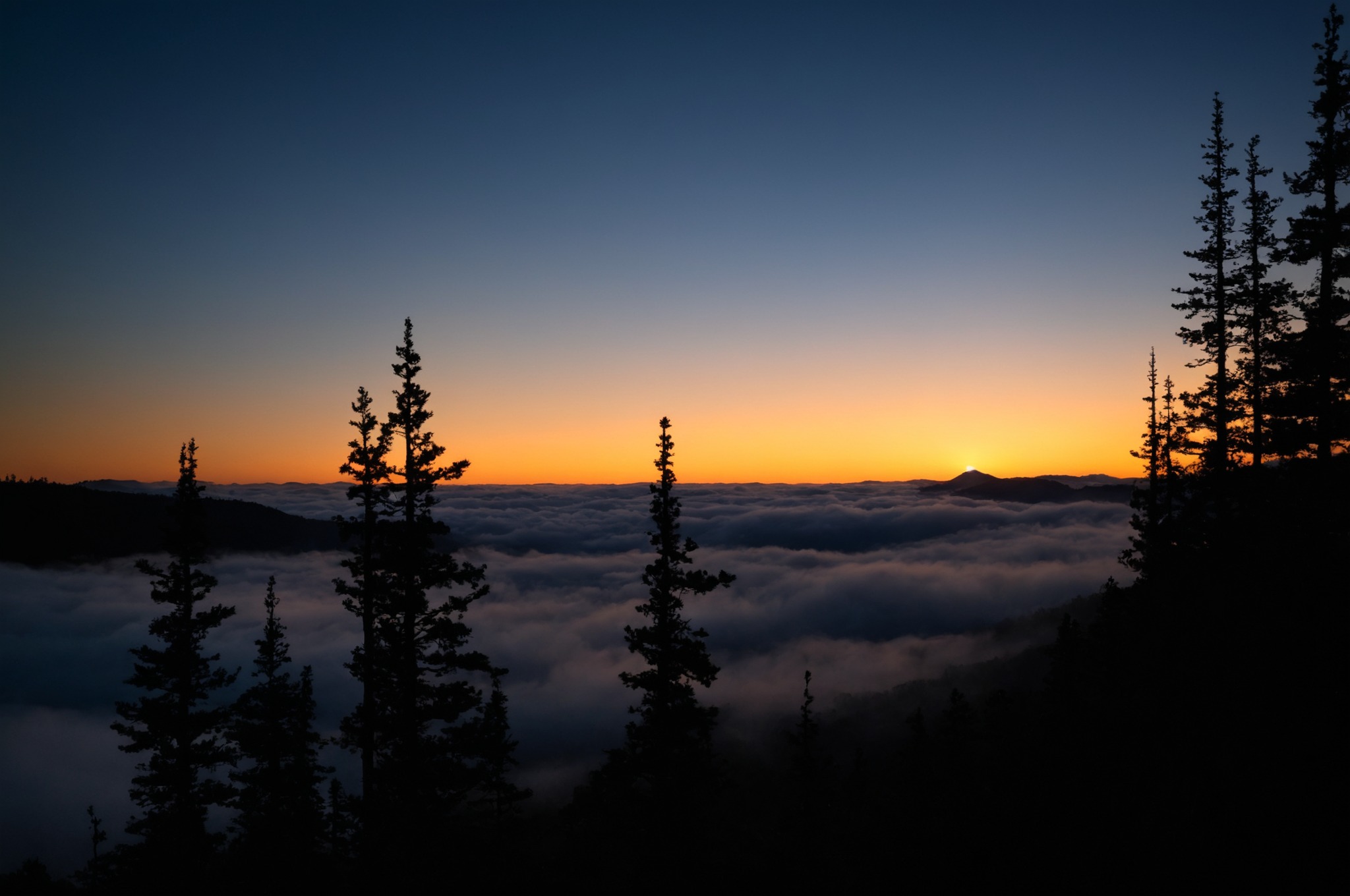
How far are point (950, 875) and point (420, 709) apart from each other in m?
17.8

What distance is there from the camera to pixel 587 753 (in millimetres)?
156500

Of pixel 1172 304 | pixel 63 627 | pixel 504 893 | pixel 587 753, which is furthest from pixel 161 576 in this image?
pixel 63 627

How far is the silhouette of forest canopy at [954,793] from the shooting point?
15742mm

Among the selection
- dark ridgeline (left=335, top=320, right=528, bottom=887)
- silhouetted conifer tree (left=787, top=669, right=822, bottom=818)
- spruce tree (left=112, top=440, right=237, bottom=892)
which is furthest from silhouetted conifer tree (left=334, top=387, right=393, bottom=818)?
silhouetted conifer tree (left=787, top=669, right=822, bottom=818)

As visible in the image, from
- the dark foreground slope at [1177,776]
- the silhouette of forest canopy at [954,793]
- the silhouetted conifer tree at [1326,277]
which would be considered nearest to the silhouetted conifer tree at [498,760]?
the silhouette of forest canopy at [954,793]

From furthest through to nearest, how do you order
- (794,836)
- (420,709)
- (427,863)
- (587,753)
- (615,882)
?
1. (587,753)
2. (794,836)
3. (615,882)
4. (420,709)
5. (427,863)

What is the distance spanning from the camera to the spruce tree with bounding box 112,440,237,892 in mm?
21578

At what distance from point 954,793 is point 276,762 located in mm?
31707

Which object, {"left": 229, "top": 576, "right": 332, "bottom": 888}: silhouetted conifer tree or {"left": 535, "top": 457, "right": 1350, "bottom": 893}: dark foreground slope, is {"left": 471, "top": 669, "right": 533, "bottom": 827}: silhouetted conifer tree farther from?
{"left": 229, "top": 576, "right": 332, "bottom": 888}: silhouetted conifer tree

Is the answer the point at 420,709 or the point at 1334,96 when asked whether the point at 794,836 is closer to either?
the point at 420,709

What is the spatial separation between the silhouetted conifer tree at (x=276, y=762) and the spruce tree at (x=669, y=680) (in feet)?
46.3

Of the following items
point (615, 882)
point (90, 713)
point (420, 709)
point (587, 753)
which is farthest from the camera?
point (587, 753)

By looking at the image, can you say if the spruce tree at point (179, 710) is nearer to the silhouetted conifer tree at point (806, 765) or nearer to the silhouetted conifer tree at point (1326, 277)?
the silhouetted conifer tree at point (806, 765)

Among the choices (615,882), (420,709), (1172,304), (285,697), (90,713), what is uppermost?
(1172,304)
